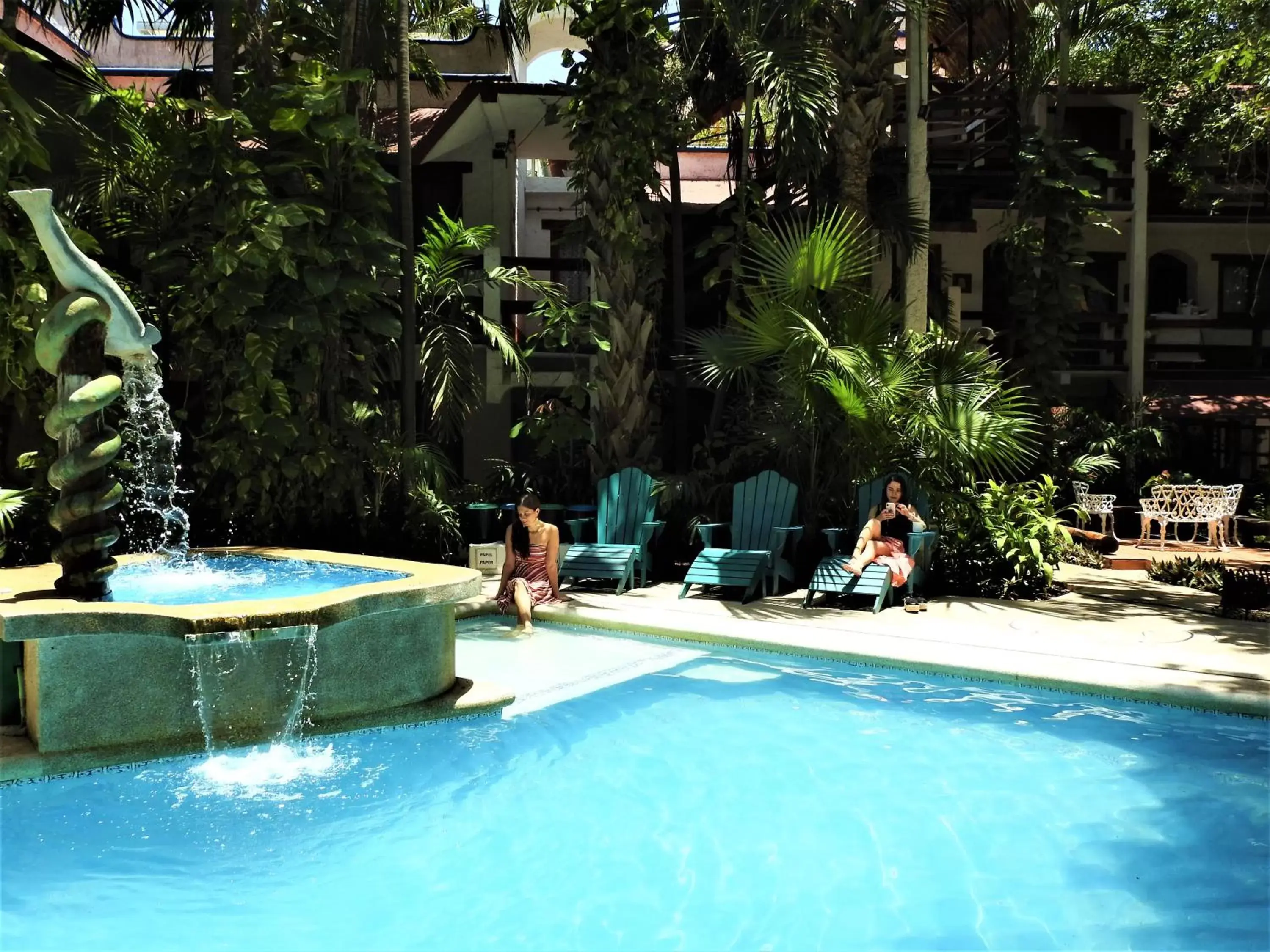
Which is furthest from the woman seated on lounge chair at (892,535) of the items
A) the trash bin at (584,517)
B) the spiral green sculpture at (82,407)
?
the spiral green sculpture at (82,407)

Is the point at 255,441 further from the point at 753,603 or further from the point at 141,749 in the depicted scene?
the point at 141,749

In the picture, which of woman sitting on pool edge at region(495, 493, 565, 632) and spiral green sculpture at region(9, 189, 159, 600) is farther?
woman sitting on pool edge at region(495, 493, 565, 632)

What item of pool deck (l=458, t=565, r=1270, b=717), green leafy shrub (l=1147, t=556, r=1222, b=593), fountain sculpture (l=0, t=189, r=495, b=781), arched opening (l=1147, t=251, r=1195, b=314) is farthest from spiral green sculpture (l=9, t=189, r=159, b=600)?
arched opening (l=1147, t=251, r=1195, b=314)

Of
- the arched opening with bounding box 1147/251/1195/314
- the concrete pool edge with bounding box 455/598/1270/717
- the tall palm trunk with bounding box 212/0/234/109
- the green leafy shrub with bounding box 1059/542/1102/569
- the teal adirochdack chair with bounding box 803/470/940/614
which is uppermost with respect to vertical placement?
the tall palm trunk with bounding box 212/0/234/109

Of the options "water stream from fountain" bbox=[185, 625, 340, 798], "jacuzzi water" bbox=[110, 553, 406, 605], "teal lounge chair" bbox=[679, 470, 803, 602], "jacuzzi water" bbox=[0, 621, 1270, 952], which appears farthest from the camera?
"teal lounge chair" bbox=[679, 470, 803, 602]

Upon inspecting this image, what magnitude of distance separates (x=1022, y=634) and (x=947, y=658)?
121cm

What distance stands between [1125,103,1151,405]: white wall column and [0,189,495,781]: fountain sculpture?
14.5m

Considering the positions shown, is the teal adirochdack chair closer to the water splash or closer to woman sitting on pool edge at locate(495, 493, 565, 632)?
woman sitting on pool edge at locate(495, 493, 565, 632)

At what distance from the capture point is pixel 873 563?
9.55 meters

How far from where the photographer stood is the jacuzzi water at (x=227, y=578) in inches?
280

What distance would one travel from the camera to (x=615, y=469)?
40.6ft

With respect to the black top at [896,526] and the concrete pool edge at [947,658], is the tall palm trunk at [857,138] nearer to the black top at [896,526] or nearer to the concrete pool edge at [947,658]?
the black top at [896,526]

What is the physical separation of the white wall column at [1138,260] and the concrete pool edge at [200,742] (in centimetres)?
1439

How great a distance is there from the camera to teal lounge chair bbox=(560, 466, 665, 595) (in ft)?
34.8
